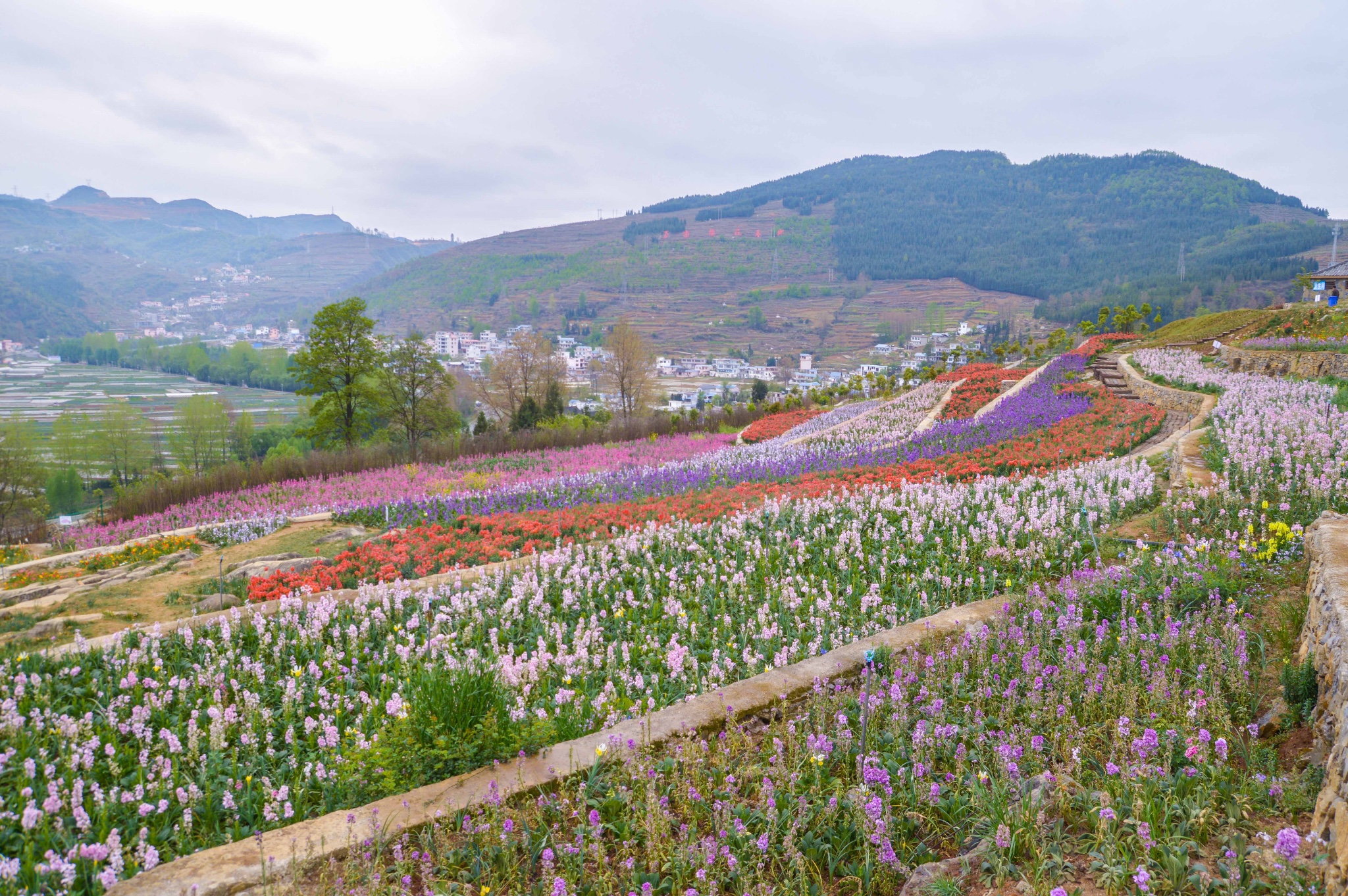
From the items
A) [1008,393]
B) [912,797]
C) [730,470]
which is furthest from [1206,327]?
[912,797]

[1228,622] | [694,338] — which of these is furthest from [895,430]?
[694,338]

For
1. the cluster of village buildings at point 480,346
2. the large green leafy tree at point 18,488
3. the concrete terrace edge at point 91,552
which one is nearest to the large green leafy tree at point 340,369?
the large green leafy tree at point 18,488

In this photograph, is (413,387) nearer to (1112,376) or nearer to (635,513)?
(635,513)

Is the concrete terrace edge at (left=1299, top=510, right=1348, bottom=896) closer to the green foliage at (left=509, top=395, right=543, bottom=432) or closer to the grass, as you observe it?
the grass

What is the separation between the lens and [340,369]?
1341 inches

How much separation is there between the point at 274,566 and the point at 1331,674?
1020cm

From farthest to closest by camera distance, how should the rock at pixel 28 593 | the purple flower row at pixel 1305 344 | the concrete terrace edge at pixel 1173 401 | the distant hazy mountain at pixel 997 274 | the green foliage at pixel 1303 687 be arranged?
the distant hazy mountain at pixel 997 274
the purple flower row at pixel 1305 344
the concrete terrace edge at pixel 1173 401
the rock at pixel 28 593
the green foliage at pixel 1303 687

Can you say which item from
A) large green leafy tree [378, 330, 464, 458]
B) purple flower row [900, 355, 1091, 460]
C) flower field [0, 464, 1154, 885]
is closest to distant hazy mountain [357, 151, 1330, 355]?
purple flower row [900, 355, 1091, 460]

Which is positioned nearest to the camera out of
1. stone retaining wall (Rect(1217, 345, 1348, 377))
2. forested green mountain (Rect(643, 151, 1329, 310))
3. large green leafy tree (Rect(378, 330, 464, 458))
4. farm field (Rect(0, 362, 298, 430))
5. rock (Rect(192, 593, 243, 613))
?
rock (Rect(192, 593, 243, 613))

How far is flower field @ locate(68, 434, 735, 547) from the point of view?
52.6ft

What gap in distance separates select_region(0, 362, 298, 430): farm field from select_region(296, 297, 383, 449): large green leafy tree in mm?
46389

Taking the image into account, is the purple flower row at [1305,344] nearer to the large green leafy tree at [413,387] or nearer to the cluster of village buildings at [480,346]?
the large green leafy tree at [413,387]

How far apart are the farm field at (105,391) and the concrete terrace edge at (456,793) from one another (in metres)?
81.7

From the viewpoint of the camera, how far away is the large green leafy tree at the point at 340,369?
109 ft
